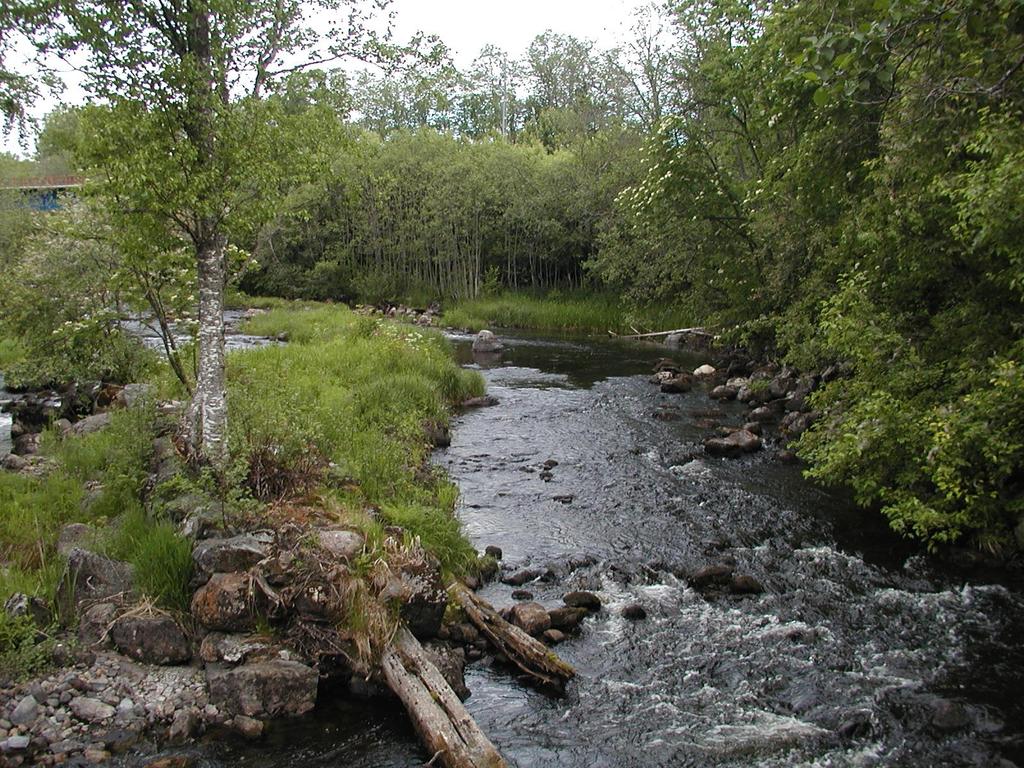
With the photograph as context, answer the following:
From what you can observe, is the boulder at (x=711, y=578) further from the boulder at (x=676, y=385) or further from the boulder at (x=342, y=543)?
the boulder at (x=676, y=385)

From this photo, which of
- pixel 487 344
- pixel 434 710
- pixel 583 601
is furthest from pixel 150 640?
pixel 487 344

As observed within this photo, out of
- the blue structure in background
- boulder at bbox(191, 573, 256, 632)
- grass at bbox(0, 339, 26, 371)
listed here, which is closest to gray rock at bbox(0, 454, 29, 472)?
boulder at bbox(191, 573, 256, 632)

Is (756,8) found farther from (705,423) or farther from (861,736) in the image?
(861,736)

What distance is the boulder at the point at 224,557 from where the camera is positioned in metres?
8.34

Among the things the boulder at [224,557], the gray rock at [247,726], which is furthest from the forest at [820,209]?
the gray rock at [247,726]

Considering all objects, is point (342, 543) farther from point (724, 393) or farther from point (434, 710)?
point (724, 393)

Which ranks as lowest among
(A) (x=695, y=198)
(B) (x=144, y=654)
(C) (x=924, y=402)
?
(B) (x=144, y=654)

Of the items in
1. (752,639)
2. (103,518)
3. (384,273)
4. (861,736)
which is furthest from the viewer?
(384,273)

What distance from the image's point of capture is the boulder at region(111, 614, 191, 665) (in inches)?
306

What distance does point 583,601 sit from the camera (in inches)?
394

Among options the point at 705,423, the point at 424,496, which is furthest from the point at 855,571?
the point at 705,423

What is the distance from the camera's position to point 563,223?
4847 cm

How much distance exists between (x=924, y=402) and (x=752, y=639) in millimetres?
4635

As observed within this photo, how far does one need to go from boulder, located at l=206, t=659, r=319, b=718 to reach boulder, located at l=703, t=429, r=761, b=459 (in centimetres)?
1166
